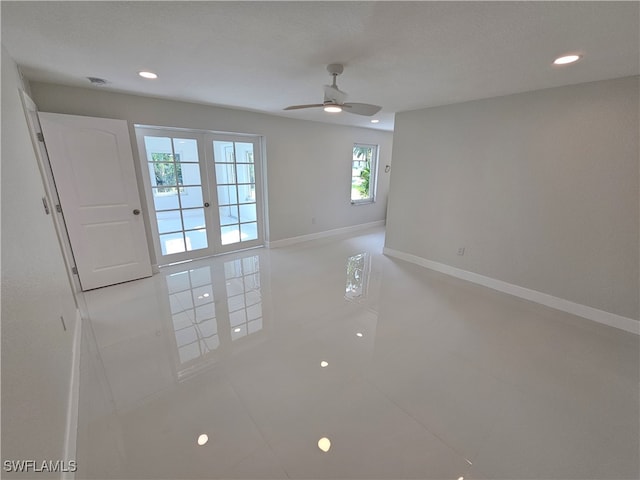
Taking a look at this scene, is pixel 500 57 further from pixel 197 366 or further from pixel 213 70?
pixel 197 366

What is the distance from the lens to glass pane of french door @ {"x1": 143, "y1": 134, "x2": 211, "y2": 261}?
3.63 meters

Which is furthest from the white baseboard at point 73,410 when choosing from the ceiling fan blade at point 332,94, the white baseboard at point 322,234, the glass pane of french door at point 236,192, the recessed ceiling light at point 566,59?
the recessed ceiling light at point 566,59

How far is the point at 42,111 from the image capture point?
109 inches

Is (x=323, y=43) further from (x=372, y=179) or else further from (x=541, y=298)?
(x=372, y=179)

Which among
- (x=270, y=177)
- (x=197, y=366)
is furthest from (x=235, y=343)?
(x=270, y=177)

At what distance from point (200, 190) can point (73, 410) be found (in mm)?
3104

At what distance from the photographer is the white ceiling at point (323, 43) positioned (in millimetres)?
1435

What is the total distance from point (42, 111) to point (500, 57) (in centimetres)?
443

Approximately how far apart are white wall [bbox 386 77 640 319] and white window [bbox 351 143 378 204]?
196cm

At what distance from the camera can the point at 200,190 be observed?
4074 millimetres

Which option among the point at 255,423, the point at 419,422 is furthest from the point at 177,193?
the point at 419,422

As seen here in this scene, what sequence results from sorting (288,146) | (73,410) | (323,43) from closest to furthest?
(73,410) < (323,43) < (288,146)

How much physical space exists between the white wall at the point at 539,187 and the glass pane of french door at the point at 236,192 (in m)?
2.59

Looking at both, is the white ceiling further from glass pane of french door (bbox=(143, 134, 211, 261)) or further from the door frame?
glass pane of french door (bbox=(143, 134, 211, 261))
